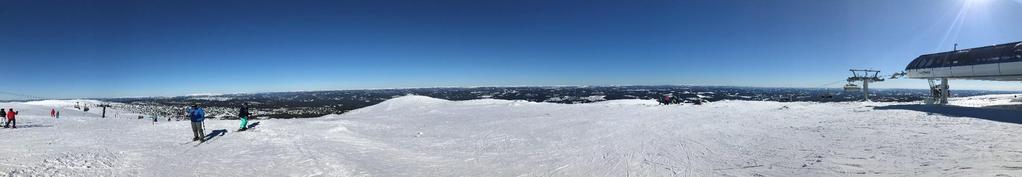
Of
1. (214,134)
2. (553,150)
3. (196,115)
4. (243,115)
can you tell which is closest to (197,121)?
(196,115)

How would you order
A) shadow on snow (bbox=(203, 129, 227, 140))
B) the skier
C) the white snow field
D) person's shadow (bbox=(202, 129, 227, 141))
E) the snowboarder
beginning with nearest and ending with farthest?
the white snow field
the snowboarder
person's shadow (bbox=(202, 129, 227, 141))
shadow on snow (bbox=(203, 129, 227, 140))
the skier

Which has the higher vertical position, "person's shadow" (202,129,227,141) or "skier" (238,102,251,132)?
"skier" (238,102,251,132)

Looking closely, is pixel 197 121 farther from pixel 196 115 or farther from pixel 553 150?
pixel 553 150

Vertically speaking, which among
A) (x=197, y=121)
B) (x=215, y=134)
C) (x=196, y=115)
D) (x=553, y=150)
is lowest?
(x=553, y=150)

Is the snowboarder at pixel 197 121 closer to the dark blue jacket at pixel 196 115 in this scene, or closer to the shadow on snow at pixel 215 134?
the dark blue jacket at pixel 196 115

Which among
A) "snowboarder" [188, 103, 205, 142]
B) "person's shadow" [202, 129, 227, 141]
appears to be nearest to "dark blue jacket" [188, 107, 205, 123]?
"snowboarder" [188, 103, 205, 142]

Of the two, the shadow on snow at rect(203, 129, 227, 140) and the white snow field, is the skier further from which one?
the shadow on snow at rect(203, 129, 227, 140)

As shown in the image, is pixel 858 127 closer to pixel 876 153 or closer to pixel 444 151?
pixel 876 153

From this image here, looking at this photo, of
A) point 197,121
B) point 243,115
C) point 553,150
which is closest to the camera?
point 553,150

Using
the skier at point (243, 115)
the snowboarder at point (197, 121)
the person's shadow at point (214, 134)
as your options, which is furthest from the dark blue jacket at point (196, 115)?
the skier at point (243, 115)
